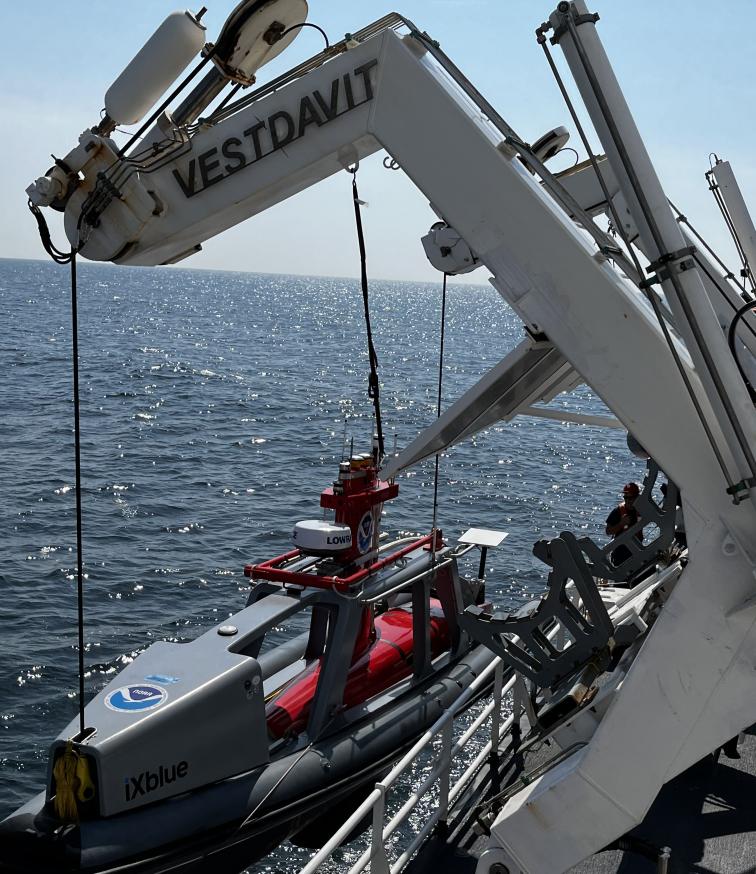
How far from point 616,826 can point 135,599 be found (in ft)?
48.3

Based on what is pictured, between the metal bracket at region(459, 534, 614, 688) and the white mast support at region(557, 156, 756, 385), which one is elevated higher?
the white mast support at region(557, 156, 756, 385)

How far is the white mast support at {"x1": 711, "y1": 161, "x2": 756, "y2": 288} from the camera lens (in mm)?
9961

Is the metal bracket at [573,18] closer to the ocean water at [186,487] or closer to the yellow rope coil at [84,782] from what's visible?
the yellow rope coil at [84,782]

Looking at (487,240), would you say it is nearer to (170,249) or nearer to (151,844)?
(170,249)

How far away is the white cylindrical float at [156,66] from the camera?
18.2 ft

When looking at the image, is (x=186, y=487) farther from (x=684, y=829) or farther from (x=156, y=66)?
(x=156, y=66)

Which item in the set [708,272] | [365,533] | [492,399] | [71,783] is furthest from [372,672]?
[708,272]

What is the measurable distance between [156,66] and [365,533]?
19.1 feet

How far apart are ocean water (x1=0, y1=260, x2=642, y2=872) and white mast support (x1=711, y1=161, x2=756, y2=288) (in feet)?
25.7

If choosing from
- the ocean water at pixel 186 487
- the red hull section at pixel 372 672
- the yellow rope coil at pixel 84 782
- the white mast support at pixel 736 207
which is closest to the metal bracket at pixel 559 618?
the yellow rope coil at pixel 84 782

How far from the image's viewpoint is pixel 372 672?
1065 centimetres

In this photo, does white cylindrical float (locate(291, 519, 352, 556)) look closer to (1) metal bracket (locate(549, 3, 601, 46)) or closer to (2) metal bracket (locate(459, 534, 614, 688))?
(2) metal bracket (locate(459, 534, 614, 688))

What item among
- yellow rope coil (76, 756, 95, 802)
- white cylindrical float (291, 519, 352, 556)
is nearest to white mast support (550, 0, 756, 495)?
yellow rope coil (76, 756, 95, 802)

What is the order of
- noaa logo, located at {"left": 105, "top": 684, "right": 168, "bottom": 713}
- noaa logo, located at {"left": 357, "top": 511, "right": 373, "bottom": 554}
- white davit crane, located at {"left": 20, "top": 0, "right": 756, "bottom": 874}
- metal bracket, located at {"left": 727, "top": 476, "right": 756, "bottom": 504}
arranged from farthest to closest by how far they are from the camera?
1. noaa logo, located at {"left": 357, "top": 511, "right": 373, "bottom": 554}
2. noaa logo, located at {"left": 105, "top": 684, "right": 168, "bottom": 713}
3. white davit crane, located at {"left": 20, "top": 0, "right": 756, "bottom": 874}
4. metal bracket, located at {"left": 727, "top": 476, "right": 756, "bottom": 504}
